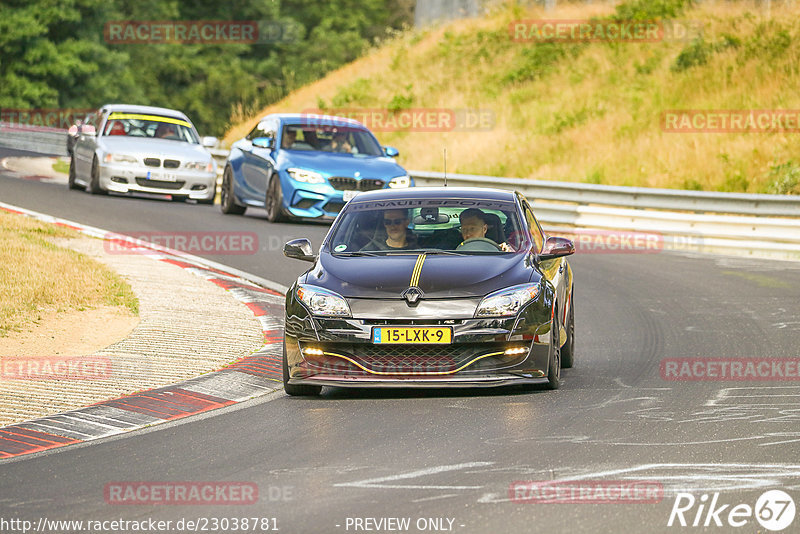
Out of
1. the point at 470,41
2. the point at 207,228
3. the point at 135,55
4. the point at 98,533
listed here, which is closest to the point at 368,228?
the point at 98,533

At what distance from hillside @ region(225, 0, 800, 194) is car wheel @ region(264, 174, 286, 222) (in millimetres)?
9444

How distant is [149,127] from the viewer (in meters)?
25.6

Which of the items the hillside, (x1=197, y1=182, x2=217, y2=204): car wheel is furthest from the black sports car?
the hillside

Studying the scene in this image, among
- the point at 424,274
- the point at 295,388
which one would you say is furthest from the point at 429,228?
the point at 295,388

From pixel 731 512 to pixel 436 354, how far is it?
11.0ft

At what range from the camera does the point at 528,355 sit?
31.1 feet

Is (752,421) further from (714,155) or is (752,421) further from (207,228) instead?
(714,155)

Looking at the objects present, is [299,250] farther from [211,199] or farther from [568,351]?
[211,199]

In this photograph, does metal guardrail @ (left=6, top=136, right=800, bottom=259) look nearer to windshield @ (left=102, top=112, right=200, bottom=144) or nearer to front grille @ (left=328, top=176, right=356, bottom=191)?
front grille @ (left=328, top=176, right=356, bottom=191)

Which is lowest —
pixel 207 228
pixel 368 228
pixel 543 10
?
pixel 207 228

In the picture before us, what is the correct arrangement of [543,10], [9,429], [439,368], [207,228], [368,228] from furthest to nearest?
[543,10], [207,228], [368,228], [439,368], [9,429]

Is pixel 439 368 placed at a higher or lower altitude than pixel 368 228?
lower

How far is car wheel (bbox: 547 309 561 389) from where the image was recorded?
9.69 meters

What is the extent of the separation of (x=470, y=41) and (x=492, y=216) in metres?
34.8
